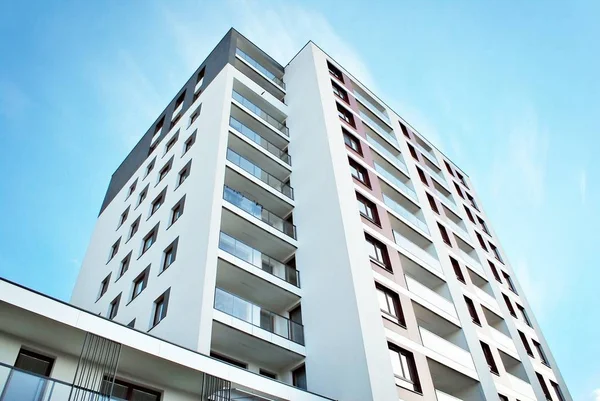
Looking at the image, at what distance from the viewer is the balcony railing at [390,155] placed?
32656mm

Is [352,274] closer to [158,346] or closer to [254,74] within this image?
[158,346]

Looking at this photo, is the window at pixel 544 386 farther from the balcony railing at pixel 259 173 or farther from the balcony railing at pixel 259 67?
the balcony railing at pixel 259 67

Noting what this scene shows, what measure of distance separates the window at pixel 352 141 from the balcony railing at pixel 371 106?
23.0ft

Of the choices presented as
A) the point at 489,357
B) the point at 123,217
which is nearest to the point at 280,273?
the point at 489,357

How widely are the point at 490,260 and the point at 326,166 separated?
1774 cm

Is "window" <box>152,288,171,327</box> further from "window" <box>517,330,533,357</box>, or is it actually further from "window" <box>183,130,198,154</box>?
"window" <box>517,330,533,357</box>

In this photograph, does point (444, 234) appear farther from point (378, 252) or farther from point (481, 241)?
point (378, 252)

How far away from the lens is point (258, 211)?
2484cm

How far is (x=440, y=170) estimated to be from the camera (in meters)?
42.2

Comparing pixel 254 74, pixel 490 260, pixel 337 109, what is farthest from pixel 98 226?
pixel 490 260

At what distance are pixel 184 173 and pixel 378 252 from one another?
38.7ft

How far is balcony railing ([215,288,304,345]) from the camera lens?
19672mm

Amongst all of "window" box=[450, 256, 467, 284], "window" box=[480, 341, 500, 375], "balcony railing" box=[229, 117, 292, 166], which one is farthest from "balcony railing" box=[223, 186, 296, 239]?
"window" box=[480, 341, 500, 375]

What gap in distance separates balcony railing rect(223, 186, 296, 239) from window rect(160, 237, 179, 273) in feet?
10.6
